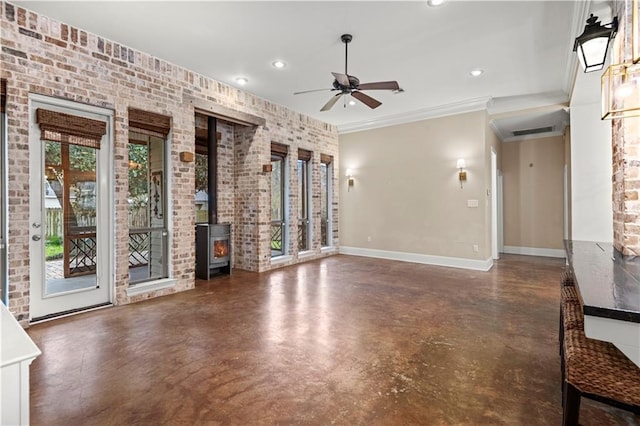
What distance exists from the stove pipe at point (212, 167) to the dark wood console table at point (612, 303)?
5.04 meters

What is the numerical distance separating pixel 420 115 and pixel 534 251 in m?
4.35

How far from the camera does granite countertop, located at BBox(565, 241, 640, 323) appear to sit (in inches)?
45.3

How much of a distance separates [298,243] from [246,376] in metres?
4.82

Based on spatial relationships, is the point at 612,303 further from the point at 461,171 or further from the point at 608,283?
the point at 461,171

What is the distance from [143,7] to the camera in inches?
127

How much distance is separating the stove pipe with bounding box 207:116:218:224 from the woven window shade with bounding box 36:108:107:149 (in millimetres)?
1846

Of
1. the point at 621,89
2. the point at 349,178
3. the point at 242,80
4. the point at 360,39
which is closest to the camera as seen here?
the point at 621,89

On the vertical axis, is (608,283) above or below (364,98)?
below

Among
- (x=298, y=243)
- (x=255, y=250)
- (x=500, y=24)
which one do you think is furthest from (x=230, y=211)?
(x=500, y=24)

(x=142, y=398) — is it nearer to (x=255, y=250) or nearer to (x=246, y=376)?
(x=246, y=376)

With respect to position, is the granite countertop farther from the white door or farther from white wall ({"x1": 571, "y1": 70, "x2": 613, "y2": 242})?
the white door

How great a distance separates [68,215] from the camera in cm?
366

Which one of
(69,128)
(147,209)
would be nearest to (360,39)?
(69,128)

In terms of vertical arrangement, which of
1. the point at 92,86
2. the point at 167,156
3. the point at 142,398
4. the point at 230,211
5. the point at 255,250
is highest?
the point at 92,86
